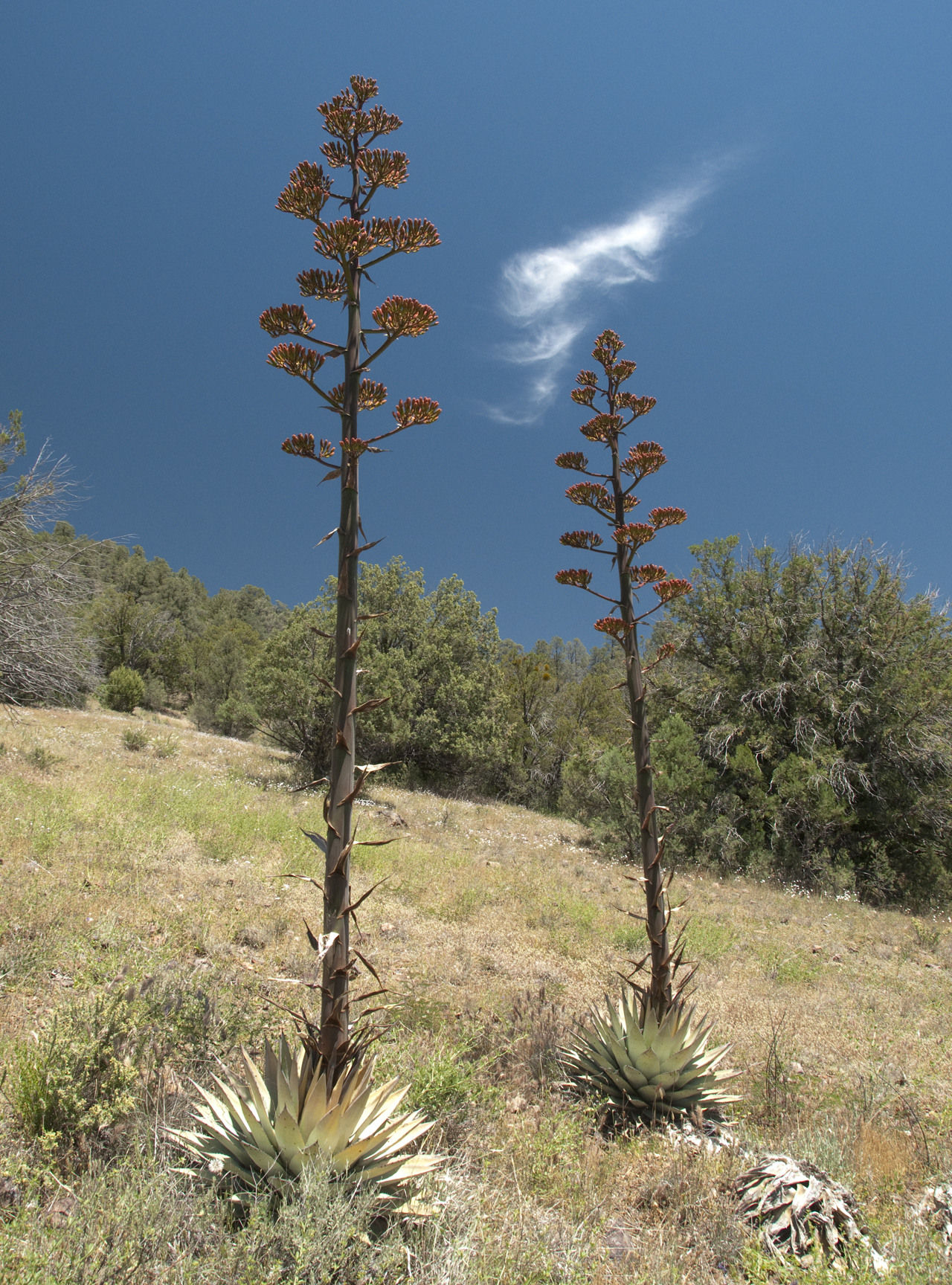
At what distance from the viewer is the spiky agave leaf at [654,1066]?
11.5ft

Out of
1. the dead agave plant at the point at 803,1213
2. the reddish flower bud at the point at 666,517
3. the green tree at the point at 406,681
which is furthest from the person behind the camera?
the green tree at the point at 406,681

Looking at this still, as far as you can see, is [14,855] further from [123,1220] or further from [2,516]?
[2,516]

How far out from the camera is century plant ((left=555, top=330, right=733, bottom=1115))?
139 inches

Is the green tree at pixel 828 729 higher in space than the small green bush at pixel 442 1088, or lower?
higher

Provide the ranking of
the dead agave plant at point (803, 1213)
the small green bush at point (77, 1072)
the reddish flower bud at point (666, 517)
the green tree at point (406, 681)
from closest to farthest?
the dead agave plant at point (803, 1213)
the small green bush at point (77, 1072)
the reddish flower bud at point (666, 517)
the green tree at point (406, 681)

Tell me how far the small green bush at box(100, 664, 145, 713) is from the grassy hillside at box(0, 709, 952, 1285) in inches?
1047

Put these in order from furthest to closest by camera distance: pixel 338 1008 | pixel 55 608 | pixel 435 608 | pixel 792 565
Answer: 1. pixel 435 608
2. pixel 792 565
3. pixel 55 608
4. pixel 338 1008

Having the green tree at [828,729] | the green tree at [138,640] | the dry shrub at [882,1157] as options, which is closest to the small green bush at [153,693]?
the green tree at [138,640]

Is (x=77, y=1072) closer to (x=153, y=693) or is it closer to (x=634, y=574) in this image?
(x=634, y=574)

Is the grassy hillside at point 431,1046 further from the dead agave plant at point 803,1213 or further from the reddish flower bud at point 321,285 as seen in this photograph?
the reddish flower bud at point 321,285

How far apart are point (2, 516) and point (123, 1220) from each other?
13853mm

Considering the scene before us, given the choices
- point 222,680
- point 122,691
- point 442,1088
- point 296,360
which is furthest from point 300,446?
point 222,680

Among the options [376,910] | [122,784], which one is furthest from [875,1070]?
[122,784]

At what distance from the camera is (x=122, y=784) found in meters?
11.1
